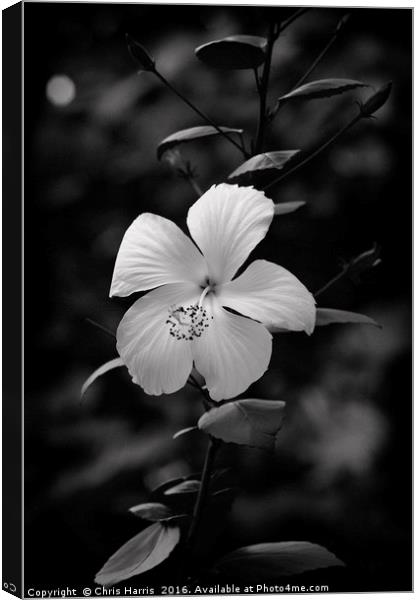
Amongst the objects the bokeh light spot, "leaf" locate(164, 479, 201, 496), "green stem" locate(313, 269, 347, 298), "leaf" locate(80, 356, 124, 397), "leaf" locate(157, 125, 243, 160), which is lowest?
"leaf" locate(164, 479, 201, 496)

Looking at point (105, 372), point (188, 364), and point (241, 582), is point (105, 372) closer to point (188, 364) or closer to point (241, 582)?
point (188, 364)

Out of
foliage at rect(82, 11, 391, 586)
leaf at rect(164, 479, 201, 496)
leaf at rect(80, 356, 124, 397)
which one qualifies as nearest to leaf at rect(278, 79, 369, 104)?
foliage at rect(82, 11, 391, 586)

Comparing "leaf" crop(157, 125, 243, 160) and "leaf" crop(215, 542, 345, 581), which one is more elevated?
"leaf" crop(157, 125, 243, 160)

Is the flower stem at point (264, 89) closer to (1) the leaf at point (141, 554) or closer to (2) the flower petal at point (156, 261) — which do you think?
(2) the flower petal at point (156, 261)

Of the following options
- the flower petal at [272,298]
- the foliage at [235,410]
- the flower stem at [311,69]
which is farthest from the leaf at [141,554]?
the flower stem at [311,69]

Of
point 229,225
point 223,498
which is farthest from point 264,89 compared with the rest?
point 223,498

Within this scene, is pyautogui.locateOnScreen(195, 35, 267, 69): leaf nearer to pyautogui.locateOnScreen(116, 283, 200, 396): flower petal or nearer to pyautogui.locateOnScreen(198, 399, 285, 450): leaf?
pyautogui.locateOnScreen(116, 283, 200, 396): flower petal

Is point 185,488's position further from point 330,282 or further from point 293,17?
point 293,17

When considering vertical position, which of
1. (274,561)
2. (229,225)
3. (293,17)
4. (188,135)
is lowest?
(274,561)
